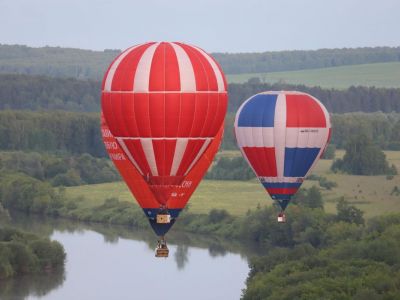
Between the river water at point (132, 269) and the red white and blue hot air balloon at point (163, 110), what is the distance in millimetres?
12102

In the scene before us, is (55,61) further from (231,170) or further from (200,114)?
(200,114)

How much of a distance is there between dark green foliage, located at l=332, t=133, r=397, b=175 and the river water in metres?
14.1

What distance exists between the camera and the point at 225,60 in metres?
138

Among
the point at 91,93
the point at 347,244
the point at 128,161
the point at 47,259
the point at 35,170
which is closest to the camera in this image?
the point at 128,161

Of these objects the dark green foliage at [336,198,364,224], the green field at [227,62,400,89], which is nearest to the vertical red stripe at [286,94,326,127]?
the dark green foliage at [336,198,364,224]

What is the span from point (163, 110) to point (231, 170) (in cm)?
3806

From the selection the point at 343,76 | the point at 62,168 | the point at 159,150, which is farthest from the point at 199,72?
the point at 343,76

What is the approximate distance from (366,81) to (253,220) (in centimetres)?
6899

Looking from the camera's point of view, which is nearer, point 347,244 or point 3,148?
point 347,244

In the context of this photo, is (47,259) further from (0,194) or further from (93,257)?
(0,194)

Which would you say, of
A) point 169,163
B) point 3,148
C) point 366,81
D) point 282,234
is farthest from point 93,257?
point 366,81

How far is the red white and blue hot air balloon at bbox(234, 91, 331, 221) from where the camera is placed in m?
29.7

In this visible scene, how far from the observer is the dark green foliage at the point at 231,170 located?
200ft

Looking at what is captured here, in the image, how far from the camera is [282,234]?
151 ft
